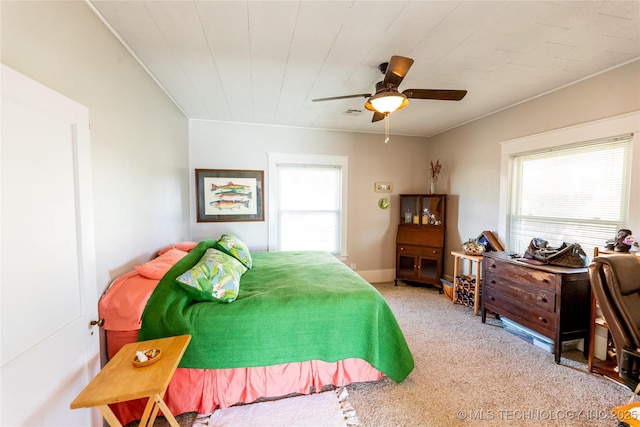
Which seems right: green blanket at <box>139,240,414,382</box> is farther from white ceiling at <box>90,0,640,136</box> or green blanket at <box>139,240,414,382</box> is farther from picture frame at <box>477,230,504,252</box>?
picture frame at <box>477,230,504,252</box>

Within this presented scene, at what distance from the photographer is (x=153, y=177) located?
2328mm

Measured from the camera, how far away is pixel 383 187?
4363mm

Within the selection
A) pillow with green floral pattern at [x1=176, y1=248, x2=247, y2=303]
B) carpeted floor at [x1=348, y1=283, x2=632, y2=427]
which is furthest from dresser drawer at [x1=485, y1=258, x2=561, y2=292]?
pillow with green floral pattern at [x1=176, y1=248, x2=247, y2=303]

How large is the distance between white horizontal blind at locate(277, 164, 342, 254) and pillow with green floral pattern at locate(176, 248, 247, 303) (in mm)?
2164

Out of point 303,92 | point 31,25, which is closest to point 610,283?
point 303,92

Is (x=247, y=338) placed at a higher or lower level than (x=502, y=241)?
lower

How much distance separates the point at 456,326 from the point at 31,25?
3.90 metres

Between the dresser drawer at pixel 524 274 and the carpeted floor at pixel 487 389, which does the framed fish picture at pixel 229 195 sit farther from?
the dresser drawer at pixel 524 274

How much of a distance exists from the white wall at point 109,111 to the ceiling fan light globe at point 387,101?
6.01 ft

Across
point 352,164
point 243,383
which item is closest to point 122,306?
point 243,383

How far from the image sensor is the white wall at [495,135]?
213 cm

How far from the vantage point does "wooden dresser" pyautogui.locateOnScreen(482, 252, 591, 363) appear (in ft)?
7.00

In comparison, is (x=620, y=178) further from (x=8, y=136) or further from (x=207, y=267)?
(x=8, y=136)

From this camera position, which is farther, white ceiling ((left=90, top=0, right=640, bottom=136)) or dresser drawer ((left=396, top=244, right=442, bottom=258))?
dresser drawer ((left=396, top=244, right=442, bottom=258))
